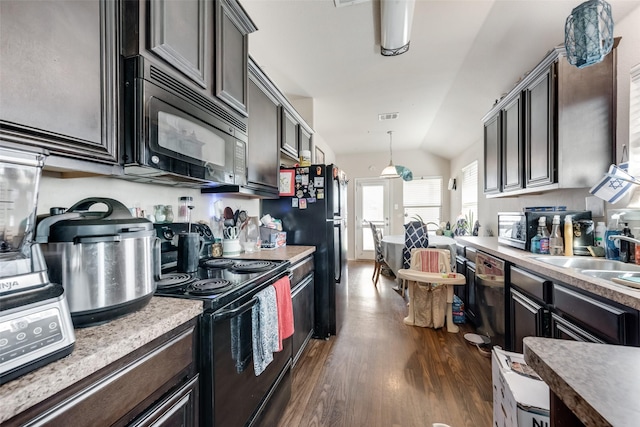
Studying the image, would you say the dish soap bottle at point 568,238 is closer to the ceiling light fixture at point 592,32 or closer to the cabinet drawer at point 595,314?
the cabinet drawer at point 595,314

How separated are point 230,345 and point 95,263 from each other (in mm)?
607

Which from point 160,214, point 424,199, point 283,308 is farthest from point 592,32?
point 424,199

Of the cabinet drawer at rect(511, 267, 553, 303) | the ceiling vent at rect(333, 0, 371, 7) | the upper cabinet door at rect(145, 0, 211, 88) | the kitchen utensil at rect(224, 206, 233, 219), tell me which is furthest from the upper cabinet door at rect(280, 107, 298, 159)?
the cabinet drawer at rect(511, 267, 553, 303)

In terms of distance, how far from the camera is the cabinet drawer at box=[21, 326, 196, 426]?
565mm

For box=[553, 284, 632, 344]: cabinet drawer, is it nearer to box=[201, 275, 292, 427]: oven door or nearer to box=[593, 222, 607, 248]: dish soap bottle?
box=[593, 222, 607, 248]: dish soap bottle

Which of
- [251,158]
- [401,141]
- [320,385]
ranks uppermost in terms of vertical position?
[401,141]

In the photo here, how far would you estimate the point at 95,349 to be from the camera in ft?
2.03

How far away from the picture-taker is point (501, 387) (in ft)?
3.83

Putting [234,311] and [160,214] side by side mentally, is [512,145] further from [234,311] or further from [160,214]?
[160,214]

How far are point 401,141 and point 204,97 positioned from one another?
5.00m

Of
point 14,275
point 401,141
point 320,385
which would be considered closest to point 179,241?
point 14,275

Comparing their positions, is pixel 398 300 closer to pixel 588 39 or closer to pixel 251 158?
pixel 251 158

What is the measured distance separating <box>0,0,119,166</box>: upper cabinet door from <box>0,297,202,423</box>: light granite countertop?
1.73 feet

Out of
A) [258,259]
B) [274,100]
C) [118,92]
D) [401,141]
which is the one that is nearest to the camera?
[118,92]
